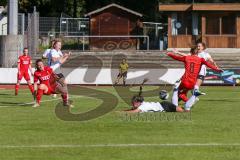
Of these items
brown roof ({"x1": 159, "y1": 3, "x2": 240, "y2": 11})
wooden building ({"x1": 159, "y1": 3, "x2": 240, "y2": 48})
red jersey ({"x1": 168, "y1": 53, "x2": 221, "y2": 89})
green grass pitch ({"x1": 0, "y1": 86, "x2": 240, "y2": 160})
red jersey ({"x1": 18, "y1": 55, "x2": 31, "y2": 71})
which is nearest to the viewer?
green grass pitch ({"x1": 0, "y1": 86, "x2": 240, "y2": 160})

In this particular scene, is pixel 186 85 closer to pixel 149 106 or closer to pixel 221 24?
pixel 149 106

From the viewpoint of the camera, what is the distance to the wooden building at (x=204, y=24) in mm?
57031

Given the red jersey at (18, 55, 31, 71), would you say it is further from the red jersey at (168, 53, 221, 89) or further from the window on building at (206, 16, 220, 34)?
the window on building at (206, 16, 220, 34)

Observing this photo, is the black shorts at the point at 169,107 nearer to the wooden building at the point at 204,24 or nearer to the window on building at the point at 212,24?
the wooden building at the point at 204,24

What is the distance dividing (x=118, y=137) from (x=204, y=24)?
46.5 meters

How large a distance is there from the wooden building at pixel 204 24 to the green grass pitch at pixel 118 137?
133 feet

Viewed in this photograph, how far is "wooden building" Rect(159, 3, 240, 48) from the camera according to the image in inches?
2245

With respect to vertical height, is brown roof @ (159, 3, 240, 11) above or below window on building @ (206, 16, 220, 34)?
above

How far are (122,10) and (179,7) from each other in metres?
6.30

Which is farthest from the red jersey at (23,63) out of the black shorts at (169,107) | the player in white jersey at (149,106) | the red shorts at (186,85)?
the black shorts at (169,107)

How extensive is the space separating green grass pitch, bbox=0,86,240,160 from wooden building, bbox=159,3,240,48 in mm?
40441

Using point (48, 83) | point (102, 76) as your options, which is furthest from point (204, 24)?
point (48, 83)

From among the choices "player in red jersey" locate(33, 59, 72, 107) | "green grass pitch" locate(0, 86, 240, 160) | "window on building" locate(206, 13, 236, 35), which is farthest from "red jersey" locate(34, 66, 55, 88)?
"window on building" locate(206, 13, 236, 35)

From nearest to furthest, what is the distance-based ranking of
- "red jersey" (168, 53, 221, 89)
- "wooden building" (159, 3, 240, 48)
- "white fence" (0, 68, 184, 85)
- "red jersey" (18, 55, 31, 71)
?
"red jersey" (168, 53, 221, 89) → "red jersey" (18, 55, 31, 71) → "white fence" (0, 68, 184, 85) → "wooden building" (159, 3, 240, 48)
